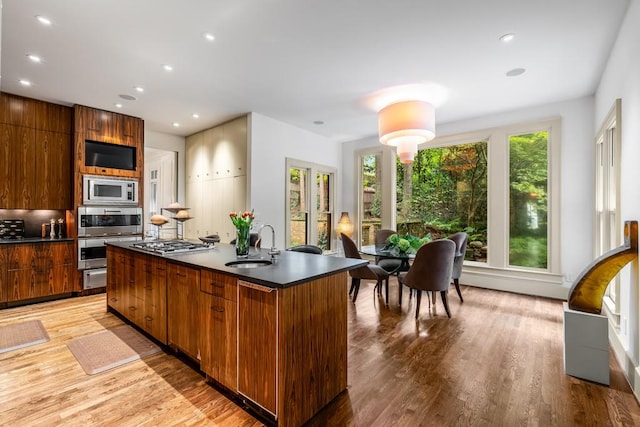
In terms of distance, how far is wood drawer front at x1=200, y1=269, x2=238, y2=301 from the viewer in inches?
82.4

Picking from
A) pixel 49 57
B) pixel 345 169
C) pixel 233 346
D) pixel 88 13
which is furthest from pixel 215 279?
pixel 345 169

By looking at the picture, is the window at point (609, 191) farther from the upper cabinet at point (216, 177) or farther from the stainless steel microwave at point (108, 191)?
the stainless steel microwave at point (108, 191)

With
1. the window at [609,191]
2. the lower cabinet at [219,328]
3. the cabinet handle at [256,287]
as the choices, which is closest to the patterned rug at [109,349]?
the lower cabinet at [219,328]

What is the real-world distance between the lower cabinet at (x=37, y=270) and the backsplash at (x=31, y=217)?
65 cm

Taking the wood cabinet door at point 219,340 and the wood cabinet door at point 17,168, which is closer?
the wood cabinet door at point 219,340

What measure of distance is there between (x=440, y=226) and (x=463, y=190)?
78 centimetres

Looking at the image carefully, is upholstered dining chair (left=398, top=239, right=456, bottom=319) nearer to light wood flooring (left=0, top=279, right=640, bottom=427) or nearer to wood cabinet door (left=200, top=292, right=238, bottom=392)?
light wood flooring (left=0, top=279, right=640, bottom=427)

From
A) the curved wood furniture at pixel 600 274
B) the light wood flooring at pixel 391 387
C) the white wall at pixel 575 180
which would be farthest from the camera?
the white wall at pixel 575 180

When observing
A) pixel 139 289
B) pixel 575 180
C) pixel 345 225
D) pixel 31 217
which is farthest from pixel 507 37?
pixel 31 217

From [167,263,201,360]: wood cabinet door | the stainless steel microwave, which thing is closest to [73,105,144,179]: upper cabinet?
the stainless steel microwave

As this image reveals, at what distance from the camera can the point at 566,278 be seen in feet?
15.3

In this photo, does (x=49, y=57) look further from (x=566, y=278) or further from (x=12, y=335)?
(x=566, y=278)

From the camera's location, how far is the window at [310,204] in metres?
5.99

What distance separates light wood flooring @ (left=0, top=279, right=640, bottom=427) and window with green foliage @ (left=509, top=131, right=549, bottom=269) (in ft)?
6.12
